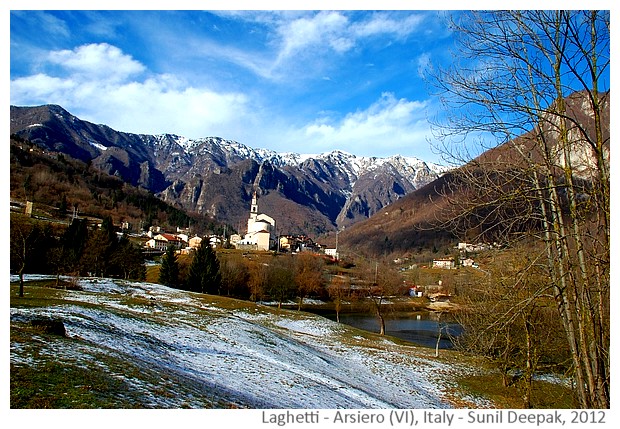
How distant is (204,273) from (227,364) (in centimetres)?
5129

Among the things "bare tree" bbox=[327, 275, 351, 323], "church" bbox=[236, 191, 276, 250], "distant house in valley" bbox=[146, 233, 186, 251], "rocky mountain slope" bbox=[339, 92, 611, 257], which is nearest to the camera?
"rocky mountain slope" bbox=[339, 92, 611, 257]

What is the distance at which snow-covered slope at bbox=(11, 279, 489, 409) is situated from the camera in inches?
402

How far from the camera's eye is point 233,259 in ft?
265

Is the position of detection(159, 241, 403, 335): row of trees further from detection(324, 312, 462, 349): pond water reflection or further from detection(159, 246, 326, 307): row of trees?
detection(324, 312, 462, 349): pond water reflection

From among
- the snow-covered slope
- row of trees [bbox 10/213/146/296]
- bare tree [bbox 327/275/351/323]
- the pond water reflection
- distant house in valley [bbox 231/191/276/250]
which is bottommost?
the pond water reflection

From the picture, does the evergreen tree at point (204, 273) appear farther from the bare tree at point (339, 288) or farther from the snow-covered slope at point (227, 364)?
the snow-covered slope at point (227, 364)

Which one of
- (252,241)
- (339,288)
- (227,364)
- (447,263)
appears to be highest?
(252,241)

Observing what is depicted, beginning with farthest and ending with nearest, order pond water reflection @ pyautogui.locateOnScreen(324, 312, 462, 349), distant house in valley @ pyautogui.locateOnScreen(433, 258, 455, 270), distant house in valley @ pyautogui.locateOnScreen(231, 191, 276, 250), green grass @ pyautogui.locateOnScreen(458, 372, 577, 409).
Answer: distant house in valley @ pyautogui.locateOnScreen(231, 191, 276, 250) → pond water reflection @ pyautogui.locateOnScreen(324, 312, 462, 349) → distant house in valley @ pyautogui.locateOnScreen(433, 258, 455, 270) → green grass @ pyautogui.locateOnScreen(458, 372, 577, 409)

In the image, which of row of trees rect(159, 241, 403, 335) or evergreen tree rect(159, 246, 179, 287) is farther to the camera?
row of trees rect(159, 241, 403, 335)

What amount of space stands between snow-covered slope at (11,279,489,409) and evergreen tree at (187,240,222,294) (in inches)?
1405

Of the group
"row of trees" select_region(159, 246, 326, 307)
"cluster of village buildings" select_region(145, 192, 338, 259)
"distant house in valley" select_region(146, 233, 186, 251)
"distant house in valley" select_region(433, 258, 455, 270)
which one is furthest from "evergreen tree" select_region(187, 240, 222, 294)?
"cluster of village buildings" select_region(145, 192, 338, 259)

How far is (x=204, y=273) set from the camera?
6400 cm

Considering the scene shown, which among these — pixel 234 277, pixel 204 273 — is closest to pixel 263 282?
pixel 234 277

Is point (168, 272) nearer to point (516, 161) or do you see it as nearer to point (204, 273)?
point (204, 273)
